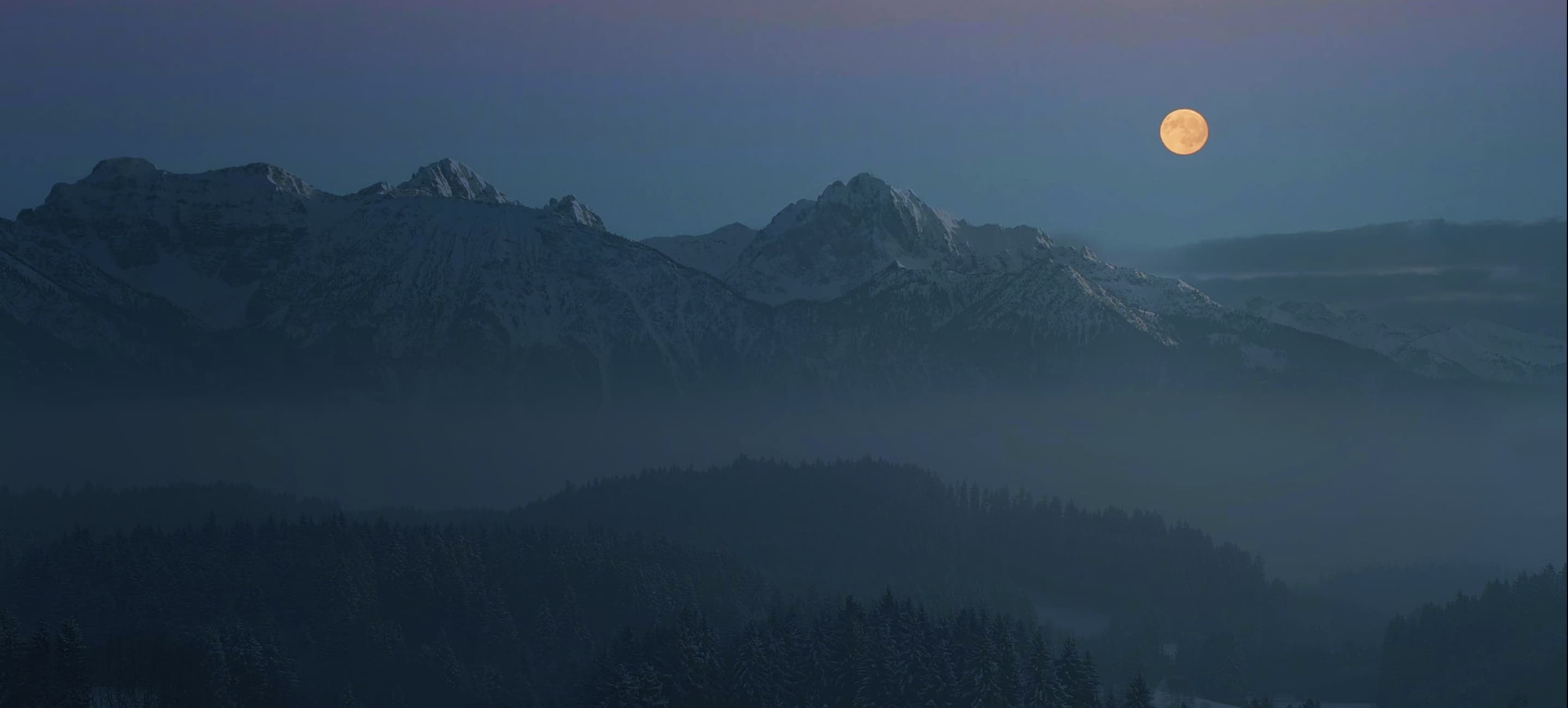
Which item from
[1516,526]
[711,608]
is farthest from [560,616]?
[1516,526]

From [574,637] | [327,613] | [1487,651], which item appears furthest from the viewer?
[574,637]

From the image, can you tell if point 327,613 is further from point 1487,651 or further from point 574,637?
point 1487,651

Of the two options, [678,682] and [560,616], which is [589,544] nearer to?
[560,616]

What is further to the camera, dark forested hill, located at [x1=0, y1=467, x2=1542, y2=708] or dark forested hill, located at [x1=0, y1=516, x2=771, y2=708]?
dark forested hill, located at [x1=0, y1=516, x2=771, y2=708]

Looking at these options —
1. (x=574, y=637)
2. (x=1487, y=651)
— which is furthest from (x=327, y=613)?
(x=1487, y=651)

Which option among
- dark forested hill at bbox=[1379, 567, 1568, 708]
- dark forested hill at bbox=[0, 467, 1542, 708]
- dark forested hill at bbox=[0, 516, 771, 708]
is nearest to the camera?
dark forested hill at bbox=[0, 467, 1542, 708]

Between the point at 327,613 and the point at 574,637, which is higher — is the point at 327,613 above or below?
above

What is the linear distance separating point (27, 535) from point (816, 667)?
113 m

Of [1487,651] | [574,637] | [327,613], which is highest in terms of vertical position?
[327,613]

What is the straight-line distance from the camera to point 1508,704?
372ft

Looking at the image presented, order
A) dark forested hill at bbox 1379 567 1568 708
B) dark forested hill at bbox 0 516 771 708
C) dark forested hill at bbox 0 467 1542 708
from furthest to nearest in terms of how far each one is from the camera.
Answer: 1. dark forested hill at bbox 1379 567 1568 708
2. dark forested hill at bbox 0 516 771 708
3. dark forested hill at bbox 0 467 1542 708

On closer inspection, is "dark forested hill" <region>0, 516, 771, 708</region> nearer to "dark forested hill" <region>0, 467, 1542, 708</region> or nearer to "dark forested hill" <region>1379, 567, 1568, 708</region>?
"dark forested hill" <region>0, 467, 1542, 708</region>

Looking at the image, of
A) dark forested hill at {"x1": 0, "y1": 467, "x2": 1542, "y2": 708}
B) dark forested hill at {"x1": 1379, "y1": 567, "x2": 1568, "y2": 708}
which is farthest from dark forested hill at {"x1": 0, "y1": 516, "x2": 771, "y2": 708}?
dark forested hill at {"x1": 1379, "y1": 567, "x2": 1568, "y2": 708}

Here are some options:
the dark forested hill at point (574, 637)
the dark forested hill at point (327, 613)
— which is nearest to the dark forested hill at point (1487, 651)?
the dark forested hill at point (574, 637)
